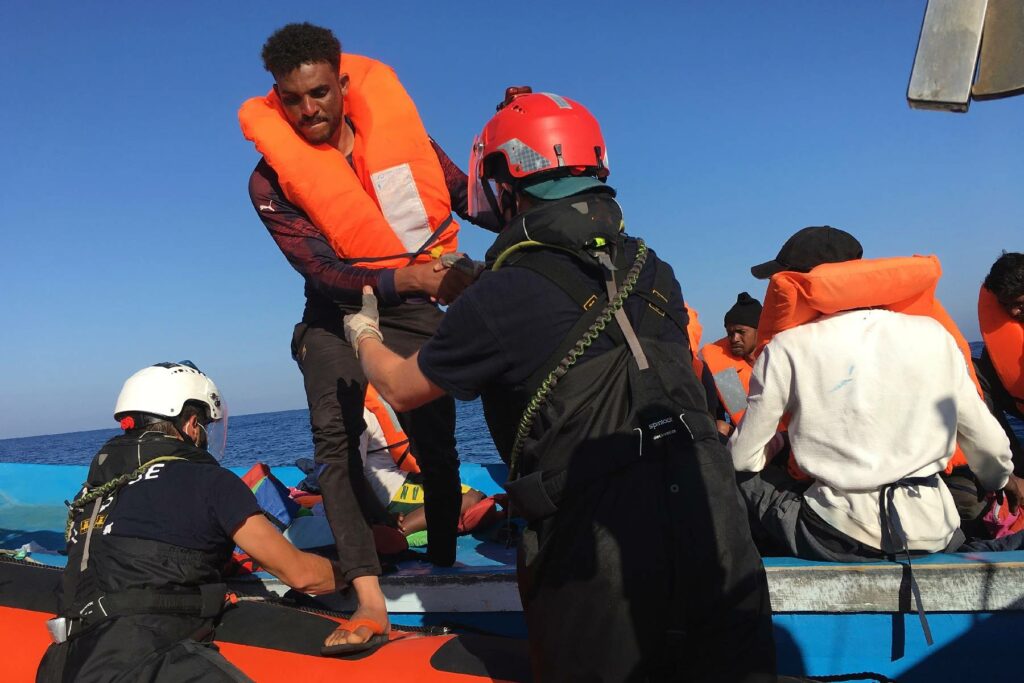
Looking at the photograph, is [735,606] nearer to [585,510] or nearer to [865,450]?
[585,510]

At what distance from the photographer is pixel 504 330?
2066 millimetres

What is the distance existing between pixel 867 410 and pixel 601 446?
5.05 ft

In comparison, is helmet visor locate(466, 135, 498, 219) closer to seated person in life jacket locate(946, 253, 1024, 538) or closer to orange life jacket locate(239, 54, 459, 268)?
orange life jacket locate(239, 54, 459, 268)

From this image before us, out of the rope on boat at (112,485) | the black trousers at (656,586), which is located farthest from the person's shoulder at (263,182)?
the black trousers at (656,586)

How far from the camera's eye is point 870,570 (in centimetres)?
312

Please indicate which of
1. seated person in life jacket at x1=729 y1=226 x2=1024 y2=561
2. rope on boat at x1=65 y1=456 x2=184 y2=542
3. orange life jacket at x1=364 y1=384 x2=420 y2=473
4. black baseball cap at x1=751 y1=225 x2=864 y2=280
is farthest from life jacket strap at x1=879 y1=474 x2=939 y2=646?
orange life jacket at x1=364 y1=384 x2=420 y2=473

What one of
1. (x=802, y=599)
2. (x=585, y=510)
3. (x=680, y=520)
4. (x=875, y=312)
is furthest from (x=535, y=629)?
(x=875, y=312)

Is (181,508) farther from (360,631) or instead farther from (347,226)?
(347,226)

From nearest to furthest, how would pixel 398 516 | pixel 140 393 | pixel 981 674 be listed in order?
pixel 981 674
pixel 140 393
pixel 398 516

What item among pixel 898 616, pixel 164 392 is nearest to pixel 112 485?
pixel 164 392

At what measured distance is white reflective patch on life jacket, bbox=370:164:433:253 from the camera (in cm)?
399

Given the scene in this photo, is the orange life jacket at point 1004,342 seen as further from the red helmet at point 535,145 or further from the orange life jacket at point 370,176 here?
the red helmet at point 535,145

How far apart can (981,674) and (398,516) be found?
3.35m

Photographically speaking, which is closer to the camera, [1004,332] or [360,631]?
[360,631]
